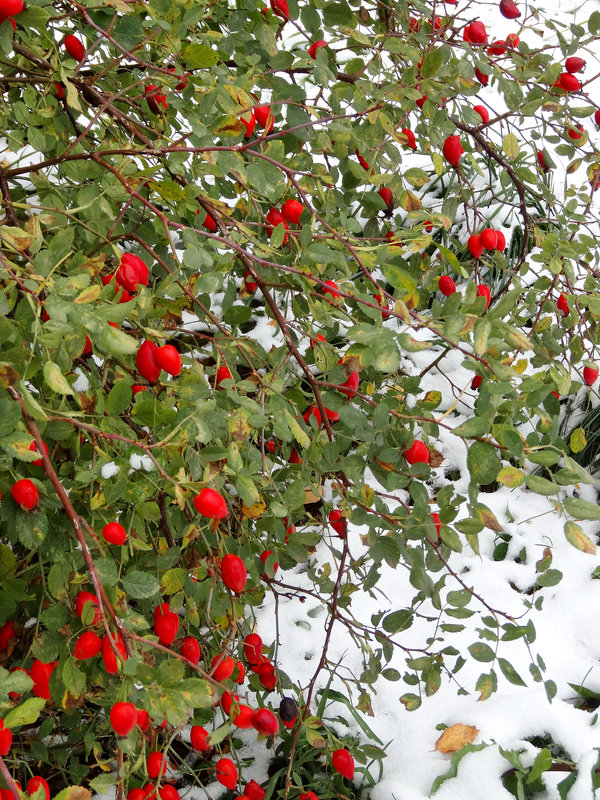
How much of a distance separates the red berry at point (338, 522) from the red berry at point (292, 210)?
47 cm

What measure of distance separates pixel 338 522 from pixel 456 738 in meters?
0.51

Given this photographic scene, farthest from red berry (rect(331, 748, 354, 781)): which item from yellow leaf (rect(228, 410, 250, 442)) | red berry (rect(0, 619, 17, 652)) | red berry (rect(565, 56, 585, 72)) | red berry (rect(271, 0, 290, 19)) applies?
red berry (rect(565, 56, 585, 72))

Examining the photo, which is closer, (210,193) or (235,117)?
(235,117)

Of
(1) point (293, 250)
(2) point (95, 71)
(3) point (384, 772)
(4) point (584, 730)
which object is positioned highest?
(2) point (95, 71)

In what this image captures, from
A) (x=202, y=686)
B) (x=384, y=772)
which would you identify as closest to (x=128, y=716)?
(x=202, y=686)

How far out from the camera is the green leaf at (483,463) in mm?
779

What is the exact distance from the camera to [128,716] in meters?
0.69

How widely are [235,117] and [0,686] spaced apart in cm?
69

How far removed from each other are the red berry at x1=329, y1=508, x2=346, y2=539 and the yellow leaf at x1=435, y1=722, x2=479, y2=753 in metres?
0.48

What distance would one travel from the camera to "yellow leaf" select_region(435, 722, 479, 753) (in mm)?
1407

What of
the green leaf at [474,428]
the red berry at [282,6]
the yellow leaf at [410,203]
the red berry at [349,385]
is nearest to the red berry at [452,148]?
the yellow leaf at [410,203]

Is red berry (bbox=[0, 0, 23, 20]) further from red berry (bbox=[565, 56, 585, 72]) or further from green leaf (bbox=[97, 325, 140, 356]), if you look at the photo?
red berry (bbox=[565, 56, 585, 72])

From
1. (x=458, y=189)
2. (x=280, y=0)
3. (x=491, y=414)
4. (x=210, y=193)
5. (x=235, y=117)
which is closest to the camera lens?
(x=491, y=414)

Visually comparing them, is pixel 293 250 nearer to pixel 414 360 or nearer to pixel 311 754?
pixel 311 754
